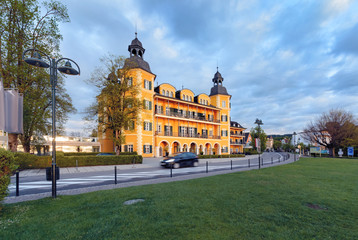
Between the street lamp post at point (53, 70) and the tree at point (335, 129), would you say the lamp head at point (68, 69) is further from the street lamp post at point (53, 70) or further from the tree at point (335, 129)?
the tree at point (335, 129)

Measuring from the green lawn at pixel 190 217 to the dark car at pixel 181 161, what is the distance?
1008cm

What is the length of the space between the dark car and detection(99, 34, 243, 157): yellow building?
29.1 ft

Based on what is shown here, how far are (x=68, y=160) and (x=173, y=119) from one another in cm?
2189

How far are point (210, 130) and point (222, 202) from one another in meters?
38.6

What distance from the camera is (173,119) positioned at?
119ft

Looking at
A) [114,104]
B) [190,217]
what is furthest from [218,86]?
[190,217]

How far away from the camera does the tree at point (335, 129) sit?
39000 millimetres

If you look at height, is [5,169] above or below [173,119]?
below

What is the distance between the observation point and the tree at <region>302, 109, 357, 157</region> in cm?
3900

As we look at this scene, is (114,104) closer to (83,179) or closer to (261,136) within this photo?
(83,179)

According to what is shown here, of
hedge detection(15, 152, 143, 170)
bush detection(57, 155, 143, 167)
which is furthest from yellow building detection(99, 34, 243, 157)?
hedge detection(15, 152, 143, 170)

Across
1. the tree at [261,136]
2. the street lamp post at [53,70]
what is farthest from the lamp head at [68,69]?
the tree at [261,136]

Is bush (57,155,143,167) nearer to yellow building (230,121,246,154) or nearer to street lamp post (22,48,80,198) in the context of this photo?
street lamp post (22,48,80,198)

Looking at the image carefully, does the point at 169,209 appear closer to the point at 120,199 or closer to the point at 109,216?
the point at 109,216
